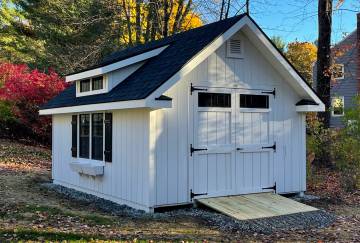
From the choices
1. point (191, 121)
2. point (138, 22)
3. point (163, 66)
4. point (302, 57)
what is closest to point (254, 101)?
point (191, 121)

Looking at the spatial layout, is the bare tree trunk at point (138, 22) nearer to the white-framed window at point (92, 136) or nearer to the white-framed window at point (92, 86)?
the white-framed window at point (92, 86)

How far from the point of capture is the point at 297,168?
11.3m

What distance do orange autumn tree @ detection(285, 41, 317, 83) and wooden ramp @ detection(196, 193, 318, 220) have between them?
32.9 m

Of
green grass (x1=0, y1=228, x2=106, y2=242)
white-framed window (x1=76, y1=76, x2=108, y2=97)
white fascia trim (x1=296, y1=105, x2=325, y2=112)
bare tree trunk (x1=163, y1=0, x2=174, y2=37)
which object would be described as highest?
bare tree trunk (x1=163, y1=0, x2=174, y2=37)

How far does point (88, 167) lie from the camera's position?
11.1 metres

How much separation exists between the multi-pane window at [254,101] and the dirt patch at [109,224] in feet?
8.50

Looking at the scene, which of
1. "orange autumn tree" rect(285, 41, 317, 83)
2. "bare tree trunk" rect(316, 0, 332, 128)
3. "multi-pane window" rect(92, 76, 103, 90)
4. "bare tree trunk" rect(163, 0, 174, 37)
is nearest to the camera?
"multi-pane window" rect(92, 76, 103, 90)

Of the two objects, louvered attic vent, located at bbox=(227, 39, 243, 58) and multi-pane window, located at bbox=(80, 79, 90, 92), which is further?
multi-pane window, located at bbox=(80, 79, 90, 92)

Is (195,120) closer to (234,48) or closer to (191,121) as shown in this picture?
(191,121)

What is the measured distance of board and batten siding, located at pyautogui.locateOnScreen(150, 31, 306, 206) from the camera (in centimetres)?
928

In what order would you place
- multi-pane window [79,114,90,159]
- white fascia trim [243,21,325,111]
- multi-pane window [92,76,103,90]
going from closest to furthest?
white fascia trim [243,21,325,111]
multi-pane window [92,76,103,90]
multi-pane window [79,114,90,159]

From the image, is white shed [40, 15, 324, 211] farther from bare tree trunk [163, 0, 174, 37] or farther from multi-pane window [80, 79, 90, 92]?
bare tree trunk [163, 0, 174, 37]

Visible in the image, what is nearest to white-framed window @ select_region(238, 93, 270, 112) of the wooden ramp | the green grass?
the wooden ramp

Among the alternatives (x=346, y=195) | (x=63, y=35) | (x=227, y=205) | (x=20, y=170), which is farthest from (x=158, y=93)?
(x=63, y=35)
